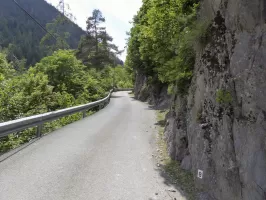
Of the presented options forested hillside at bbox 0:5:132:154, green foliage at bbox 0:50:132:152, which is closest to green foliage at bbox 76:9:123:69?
forested hillside at bbox 0:5:132:154

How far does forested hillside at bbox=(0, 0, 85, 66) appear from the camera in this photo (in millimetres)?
100438

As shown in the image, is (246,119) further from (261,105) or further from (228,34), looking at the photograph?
(228,34)

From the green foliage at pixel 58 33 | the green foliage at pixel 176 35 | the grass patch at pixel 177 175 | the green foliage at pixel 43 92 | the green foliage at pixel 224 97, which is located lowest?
the grass patch at pixel 177 175

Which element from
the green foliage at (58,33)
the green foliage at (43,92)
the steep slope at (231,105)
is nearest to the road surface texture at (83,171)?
the steep slope at (231,105)

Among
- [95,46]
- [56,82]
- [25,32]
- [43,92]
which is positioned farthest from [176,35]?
[25,32]

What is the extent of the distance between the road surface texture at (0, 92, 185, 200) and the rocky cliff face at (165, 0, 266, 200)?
3.23 ft

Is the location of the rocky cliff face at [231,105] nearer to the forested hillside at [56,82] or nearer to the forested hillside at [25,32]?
the forested hillside at [56,82]

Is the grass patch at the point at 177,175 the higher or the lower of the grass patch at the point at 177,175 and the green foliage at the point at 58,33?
the lower

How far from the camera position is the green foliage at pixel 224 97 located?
4.16m

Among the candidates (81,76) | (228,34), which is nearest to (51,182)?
(228,34)

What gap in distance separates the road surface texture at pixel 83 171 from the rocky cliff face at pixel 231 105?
3.23 feet

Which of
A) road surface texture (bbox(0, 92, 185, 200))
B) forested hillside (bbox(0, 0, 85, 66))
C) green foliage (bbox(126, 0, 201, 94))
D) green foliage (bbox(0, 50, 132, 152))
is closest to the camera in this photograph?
road surface texture (bbox(0, 92, 185, 200))

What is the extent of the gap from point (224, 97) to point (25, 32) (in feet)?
450

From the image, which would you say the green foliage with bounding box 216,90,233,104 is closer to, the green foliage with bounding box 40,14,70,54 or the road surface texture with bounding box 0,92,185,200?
the road surface texture with bounding box 0,92,185,200
